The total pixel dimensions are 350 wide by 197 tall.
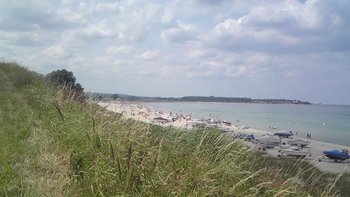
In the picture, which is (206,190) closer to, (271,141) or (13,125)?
(13,125)

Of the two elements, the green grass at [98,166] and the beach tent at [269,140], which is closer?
the green grass at [98,166]

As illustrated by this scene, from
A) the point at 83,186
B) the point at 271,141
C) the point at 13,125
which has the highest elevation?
the point at 13,125

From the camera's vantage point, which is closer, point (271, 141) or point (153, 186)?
point (153, 186)

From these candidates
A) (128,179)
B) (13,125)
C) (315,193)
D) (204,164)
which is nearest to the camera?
(128,179)

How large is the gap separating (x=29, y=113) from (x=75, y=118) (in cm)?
187

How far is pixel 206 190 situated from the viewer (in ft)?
17.5

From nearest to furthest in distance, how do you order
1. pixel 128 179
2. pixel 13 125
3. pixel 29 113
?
pixel 128 179 → pixel 13 125 → pixel 29 113

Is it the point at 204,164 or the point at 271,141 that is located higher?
the point at 204,164

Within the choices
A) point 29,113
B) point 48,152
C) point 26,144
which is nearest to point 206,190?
point 48,152

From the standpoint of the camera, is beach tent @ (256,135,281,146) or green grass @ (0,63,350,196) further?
beach tent @ (256,135,281,146)

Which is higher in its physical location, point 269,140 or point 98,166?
point 98,166

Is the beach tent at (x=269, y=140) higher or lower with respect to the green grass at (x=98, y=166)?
lower

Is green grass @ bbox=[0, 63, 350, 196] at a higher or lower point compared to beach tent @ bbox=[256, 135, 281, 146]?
higher

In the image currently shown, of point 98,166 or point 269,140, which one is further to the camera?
point 269,140
